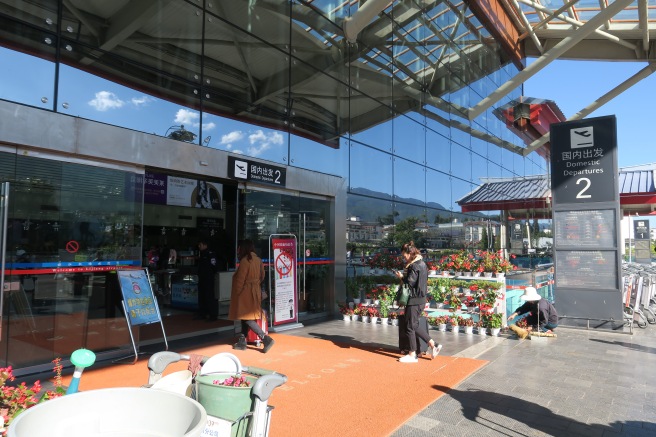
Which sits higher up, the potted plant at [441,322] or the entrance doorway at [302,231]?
the entrance doorway at [302,231]

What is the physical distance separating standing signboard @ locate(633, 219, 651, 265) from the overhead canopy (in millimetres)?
744

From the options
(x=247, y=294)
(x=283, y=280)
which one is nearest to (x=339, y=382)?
(x=247, y=294)

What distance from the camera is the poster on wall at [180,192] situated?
1044 cm

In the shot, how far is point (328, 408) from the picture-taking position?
448 centimetres

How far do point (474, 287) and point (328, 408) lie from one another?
207 inches

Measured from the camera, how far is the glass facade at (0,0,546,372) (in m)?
6.25

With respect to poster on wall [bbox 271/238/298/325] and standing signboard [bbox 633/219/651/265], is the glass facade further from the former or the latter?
standing signboard [bbox 633/219/651/265]

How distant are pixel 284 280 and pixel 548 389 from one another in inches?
204

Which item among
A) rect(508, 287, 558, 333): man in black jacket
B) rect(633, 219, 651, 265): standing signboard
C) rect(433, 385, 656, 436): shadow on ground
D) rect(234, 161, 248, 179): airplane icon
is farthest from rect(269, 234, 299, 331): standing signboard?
rect(633, 219, 651, 265): standing signboard

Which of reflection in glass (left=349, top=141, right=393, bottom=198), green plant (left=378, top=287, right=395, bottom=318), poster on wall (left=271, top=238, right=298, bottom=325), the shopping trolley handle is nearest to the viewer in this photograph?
the shopping trolley handle

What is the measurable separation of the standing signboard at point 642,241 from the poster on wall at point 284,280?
1749cm

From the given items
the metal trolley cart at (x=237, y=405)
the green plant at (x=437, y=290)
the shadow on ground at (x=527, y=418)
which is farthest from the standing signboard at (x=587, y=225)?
the metal trolley cart at (x=237, y=405)

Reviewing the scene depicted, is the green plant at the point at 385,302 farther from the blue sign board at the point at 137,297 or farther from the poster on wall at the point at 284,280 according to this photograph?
the blue sign board at the point at 137,297

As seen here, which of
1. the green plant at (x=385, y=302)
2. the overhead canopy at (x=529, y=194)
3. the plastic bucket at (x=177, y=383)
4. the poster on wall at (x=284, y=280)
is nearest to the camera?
the plastic bucket at (x=177, y=383)
